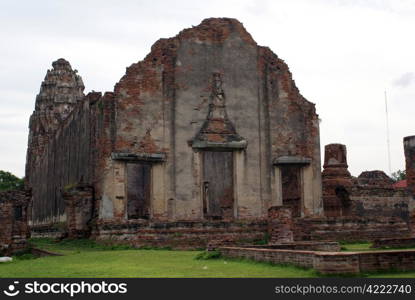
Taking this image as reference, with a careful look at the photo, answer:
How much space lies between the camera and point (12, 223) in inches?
683

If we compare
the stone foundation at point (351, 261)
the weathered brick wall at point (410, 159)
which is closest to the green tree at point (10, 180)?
the weathered brick wall at point (410, 159)

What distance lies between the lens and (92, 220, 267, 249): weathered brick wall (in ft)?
58.1

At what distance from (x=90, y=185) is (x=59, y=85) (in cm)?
2251

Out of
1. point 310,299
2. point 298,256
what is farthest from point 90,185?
point 310,299

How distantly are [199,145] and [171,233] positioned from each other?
3727mm

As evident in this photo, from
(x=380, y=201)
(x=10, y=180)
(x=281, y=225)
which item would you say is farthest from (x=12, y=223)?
(x=10, y=180)

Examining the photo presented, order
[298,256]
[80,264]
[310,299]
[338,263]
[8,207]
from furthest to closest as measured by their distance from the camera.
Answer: [8,207]
[80,264]
[298,256]
[338,263]
[310,299]

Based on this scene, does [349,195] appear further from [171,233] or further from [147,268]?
[147,268]

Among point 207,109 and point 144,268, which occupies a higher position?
point 207,109

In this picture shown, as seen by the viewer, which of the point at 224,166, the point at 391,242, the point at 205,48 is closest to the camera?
the point at 391,242

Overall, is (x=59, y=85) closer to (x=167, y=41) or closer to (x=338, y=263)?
(x=167, y=41)

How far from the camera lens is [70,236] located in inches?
787

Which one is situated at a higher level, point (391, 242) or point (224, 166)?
point (224, 166)

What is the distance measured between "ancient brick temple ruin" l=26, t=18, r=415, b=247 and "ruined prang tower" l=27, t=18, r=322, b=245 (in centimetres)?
3
